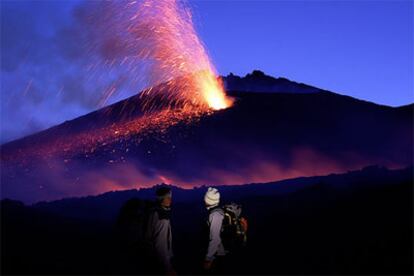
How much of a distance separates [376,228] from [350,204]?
2.01 metres

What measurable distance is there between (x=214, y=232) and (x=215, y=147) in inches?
735

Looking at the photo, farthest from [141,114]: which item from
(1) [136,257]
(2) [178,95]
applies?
(1) [136,257]

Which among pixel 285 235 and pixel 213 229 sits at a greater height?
pixel 285 235

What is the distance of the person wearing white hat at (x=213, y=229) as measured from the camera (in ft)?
23.9

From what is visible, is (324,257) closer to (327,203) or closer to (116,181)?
(327,203)

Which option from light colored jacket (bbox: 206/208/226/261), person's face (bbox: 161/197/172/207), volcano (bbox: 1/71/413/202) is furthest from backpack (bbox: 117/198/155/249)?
volcano (bbox: 1/71/413/202)

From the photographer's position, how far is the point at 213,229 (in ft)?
24.0

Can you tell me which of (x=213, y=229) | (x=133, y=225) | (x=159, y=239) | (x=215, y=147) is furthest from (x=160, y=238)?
(x=215, y=147)

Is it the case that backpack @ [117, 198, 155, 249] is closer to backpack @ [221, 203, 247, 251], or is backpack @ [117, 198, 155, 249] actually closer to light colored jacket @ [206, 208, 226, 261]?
light colored jacket @ [206, 208, 226, 261]

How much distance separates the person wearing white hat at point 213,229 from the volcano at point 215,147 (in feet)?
41.7

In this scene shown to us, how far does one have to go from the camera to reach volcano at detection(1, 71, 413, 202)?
22234mm

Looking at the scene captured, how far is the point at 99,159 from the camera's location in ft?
86.0

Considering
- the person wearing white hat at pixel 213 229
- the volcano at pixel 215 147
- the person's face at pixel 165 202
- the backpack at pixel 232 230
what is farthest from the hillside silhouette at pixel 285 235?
the volcano at pixel 215 147

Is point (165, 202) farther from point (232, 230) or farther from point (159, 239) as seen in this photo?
point (232, 230)
